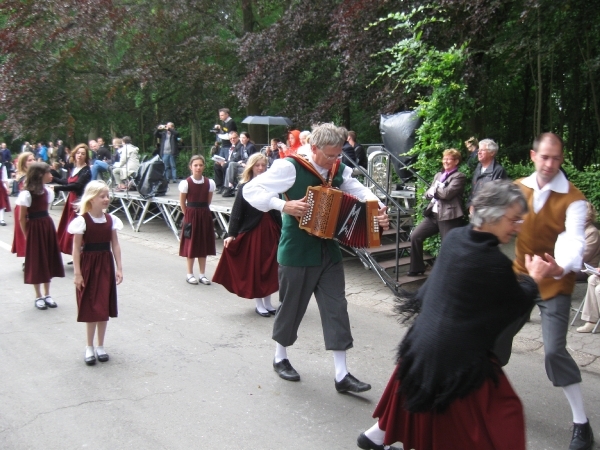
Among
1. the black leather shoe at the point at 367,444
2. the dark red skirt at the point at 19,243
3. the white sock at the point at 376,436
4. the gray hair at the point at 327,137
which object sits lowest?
the black leather shoe at the point at 367,444

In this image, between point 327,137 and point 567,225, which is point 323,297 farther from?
point 567,225

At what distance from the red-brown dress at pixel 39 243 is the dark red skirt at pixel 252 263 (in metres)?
1.98

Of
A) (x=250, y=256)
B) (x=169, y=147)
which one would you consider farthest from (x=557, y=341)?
(x=169, y=147)

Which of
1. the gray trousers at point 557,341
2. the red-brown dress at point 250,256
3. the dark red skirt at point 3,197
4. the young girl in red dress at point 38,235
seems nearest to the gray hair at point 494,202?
the gray trousers at point 557,341

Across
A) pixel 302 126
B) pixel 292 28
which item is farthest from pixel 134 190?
pixel 292 28

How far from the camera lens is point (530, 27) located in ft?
32.6

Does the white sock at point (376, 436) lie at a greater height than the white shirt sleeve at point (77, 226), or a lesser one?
lesser

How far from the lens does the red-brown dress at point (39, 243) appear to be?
23.6 ft

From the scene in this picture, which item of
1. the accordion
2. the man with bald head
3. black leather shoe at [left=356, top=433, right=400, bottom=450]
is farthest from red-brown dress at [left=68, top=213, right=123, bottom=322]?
the man with bald head

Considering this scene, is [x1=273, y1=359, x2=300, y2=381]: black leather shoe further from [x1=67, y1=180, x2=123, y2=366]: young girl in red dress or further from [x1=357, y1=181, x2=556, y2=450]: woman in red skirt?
[x1=357, y1=181, x2=556, y2=450]: woman in red skirt

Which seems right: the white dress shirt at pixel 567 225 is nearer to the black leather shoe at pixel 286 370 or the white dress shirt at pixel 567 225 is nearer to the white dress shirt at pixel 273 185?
the white dress shirt at pixel 273 185

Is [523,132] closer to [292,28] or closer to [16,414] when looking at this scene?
[292,28]

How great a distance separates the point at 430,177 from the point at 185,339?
13.4 ft

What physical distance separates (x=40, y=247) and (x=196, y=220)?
1986 millimetres
